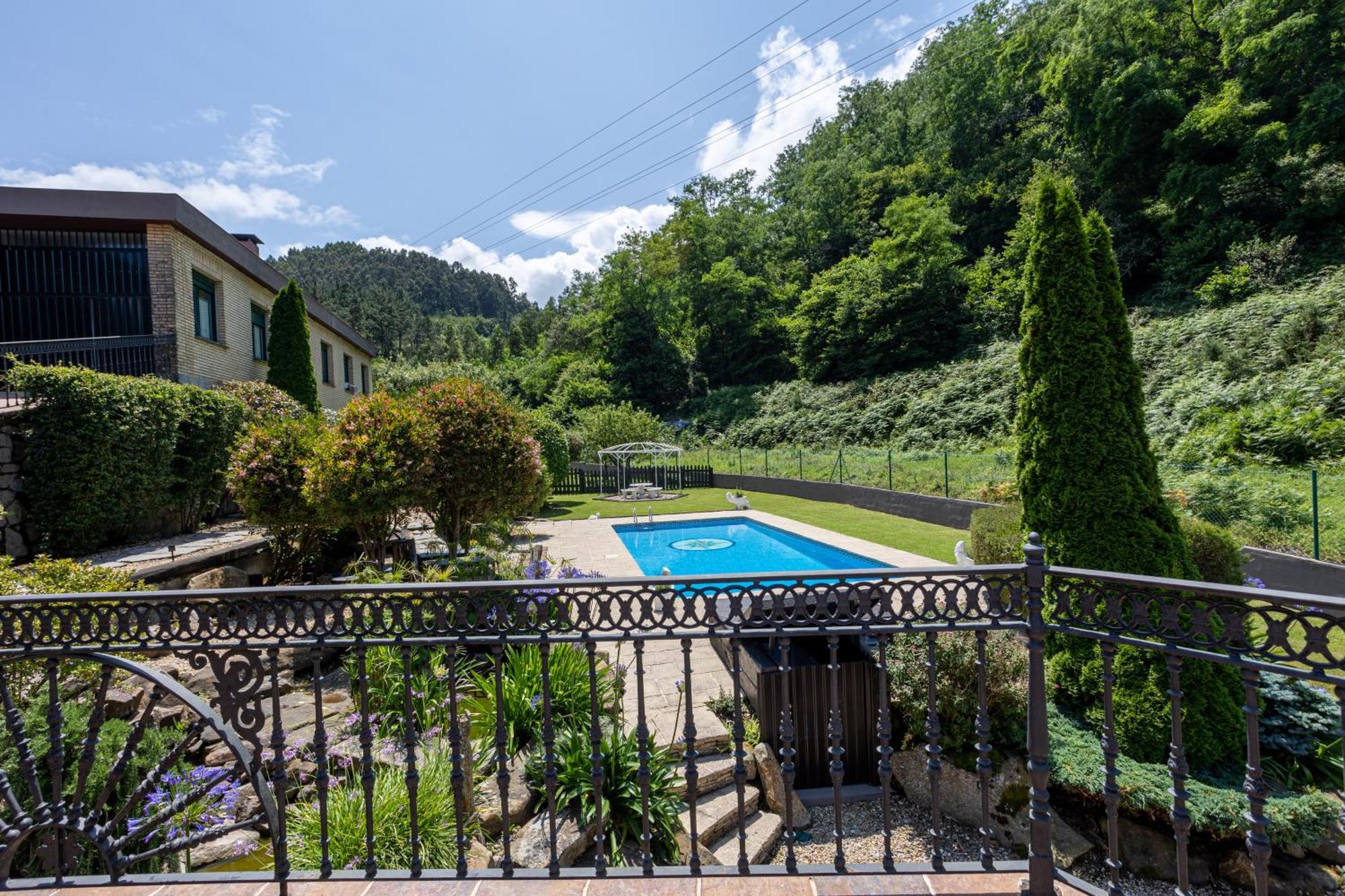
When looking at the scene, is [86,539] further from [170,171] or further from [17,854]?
[170,171]

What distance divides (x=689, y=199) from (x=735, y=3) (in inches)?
1182

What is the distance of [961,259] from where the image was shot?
29.2 m

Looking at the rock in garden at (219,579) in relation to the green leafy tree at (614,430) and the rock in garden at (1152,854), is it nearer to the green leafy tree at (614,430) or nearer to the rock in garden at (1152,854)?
the rock in garden at (1152,854)

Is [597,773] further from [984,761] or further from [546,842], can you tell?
[984,761]

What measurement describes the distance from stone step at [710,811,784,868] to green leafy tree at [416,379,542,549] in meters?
4.49

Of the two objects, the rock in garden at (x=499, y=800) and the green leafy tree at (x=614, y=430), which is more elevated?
the green leafy tree at (x=614, y=430)

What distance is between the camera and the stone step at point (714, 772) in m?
3.36

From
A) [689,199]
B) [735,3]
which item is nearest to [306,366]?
[735,3]

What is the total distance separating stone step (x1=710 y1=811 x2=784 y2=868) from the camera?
3100 mm

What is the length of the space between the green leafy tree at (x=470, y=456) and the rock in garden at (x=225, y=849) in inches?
143

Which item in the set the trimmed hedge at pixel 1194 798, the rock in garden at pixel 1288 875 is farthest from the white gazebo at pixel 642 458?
the rock in garden at pixel 1288 875

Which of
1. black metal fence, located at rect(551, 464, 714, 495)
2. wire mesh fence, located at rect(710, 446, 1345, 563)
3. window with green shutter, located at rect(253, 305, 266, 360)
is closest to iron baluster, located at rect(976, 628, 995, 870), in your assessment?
wire mesh fence, located at rect(710, 446, 1345, 563)

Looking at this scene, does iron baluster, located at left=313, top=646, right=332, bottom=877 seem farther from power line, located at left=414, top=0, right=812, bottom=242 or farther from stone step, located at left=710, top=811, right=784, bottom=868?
power line, located at left=414, top=0, right=812, bottom=242

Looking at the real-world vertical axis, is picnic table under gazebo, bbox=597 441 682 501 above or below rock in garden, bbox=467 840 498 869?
above
